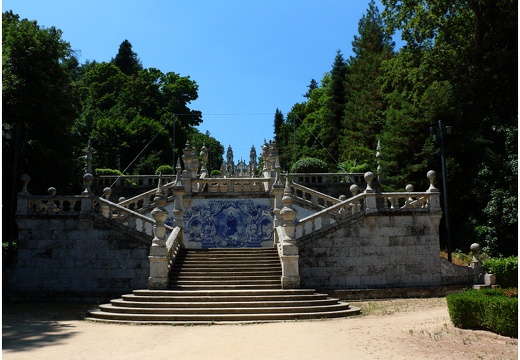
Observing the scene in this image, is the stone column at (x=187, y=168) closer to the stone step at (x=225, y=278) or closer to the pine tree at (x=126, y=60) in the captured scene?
the stone step at (x=225, y=278)

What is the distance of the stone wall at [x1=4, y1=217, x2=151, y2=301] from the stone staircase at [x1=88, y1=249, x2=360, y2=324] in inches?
71.4

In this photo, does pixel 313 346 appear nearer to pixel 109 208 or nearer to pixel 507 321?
pixel 507 321

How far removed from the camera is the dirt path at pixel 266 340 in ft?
30.1

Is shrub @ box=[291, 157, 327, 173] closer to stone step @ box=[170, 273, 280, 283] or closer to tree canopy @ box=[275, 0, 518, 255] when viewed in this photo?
tree canopy @ box=[275, 0, 518, 255]

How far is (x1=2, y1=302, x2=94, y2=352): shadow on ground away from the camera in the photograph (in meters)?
10.7

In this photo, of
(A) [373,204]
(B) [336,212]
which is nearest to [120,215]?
(B) [336,212]

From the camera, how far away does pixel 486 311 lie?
10500 millimetres

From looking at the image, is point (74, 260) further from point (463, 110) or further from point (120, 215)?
point (463, 110)

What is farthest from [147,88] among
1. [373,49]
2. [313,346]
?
[313,346]

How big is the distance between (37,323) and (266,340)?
6.00 m

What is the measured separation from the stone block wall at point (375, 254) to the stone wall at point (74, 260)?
17.9 ft

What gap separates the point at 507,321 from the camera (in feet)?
32.8

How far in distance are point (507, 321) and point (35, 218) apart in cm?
1424

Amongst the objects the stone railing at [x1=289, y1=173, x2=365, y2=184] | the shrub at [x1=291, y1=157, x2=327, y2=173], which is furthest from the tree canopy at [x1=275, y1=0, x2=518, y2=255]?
the shrub at [x1=291, y1=157, x2=327, y2=173]
